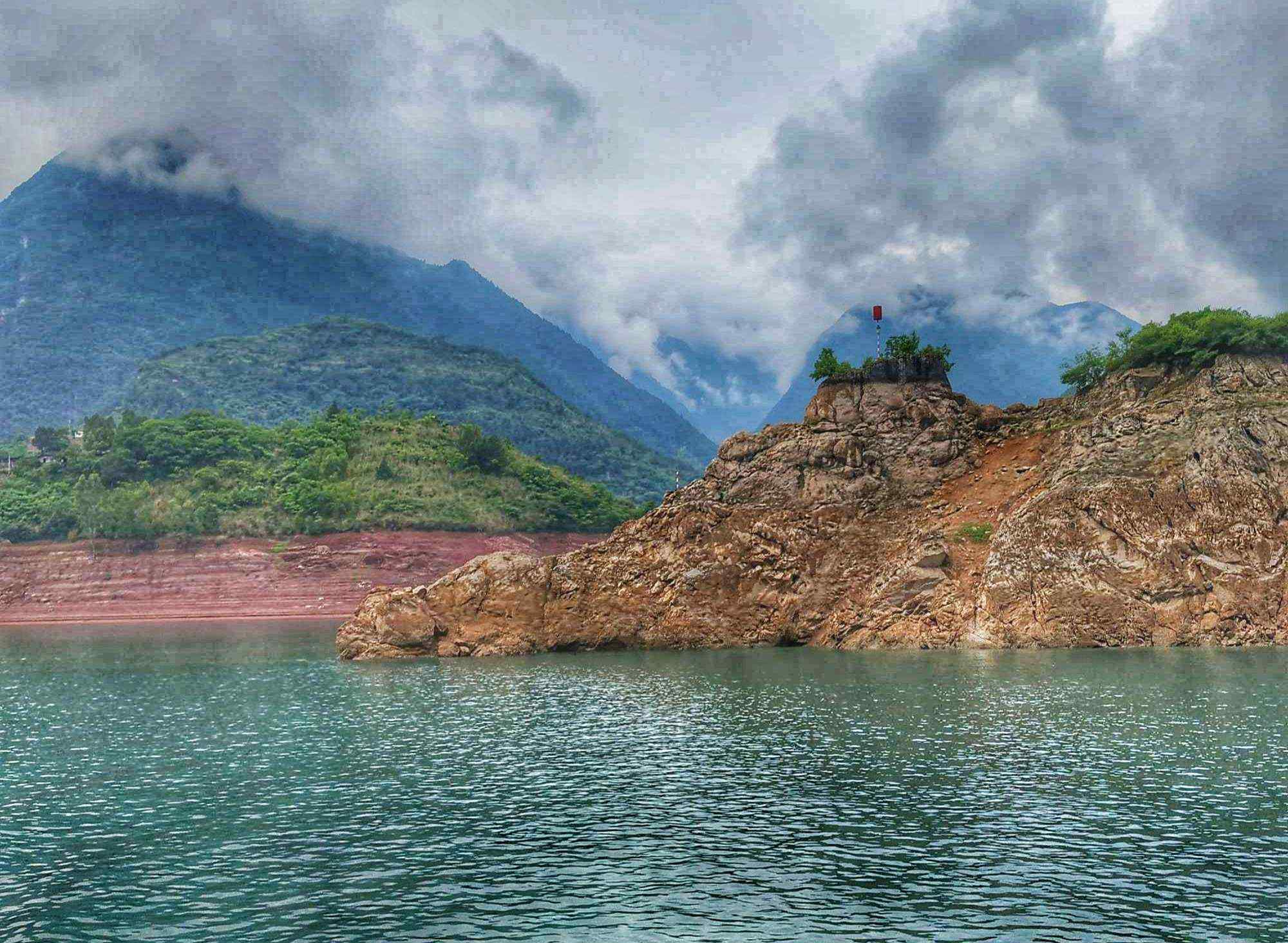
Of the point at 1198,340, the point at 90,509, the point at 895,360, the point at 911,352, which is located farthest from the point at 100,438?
the point at 1198,340

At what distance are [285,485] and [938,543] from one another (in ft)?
390

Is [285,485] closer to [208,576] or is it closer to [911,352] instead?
[208,576]

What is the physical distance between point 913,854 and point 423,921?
11811mm

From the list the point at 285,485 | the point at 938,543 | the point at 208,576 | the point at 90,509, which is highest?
the point at 285,485

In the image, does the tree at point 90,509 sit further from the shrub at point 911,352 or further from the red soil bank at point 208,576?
the shrub at point 911,352

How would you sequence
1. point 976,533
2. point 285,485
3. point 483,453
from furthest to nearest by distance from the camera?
1. point 483,453
2. point 285,485
3. point 976,533

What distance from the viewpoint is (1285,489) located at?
73.4 meters

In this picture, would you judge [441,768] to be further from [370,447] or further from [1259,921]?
[370,447]

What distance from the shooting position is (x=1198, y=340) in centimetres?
8069

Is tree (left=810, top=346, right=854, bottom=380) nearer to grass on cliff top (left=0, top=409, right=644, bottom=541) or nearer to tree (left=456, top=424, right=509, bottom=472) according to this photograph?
grass on cliff top (left=0, top=409, right=644, bottom=541)

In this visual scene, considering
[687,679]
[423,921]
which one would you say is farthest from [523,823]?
[687,679]

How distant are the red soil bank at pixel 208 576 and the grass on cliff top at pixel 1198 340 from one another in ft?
302

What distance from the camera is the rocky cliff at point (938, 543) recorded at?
72688 mm

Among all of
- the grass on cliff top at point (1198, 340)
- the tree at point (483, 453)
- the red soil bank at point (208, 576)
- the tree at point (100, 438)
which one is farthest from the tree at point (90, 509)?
the grass on cliff top at point (1198, 340)
